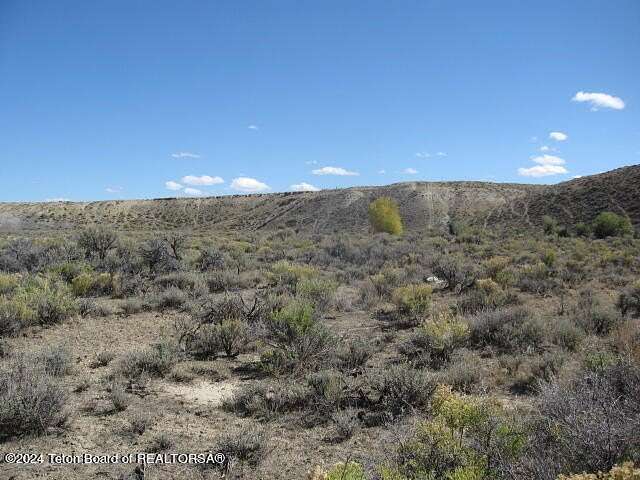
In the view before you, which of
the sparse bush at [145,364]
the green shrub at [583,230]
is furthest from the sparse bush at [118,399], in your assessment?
the green shrub at [583,230]

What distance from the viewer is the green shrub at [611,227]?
32.9 m

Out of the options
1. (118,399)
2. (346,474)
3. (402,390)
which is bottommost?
(402,390)

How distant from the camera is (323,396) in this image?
5.87 m

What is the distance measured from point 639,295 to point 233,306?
379 inches

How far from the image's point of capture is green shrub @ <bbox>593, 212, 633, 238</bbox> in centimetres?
3290

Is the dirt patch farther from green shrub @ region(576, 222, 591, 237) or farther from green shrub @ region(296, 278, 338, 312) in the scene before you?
green shrub @ region(576, 222, 591, 237)

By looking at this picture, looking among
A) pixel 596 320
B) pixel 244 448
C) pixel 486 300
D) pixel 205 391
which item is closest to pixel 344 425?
pixel 244 448

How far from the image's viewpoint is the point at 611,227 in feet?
110

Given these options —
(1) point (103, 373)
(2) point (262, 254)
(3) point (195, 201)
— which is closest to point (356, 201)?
(3) point (195, 201)

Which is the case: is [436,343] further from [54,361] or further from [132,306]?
[132,306]

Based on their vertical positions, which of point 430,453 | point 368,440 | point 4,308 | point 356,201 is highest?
point 356,201

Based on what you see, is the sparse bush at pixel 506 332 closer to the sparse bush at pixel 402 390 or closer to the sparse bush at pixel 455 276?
the sparse bush at pixel 402 390

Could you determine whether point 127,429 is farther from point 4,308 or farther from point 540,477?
point 4,308

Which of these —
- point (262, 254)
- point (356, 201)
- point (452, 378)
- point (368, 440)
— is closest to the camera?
point (368, 440)
